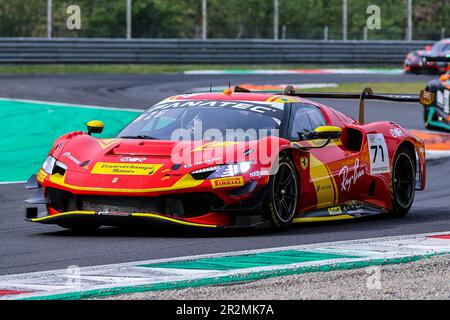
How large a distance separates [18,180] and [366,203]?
5016 mm

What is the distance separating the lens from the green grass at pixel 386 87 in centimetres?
3022

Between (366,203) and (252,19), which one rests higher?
(252,19)

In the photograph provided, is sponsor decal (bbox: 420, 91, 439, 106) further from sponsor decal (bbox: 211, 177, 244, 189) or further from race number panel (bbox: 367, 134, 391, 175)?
sponsor decal (bbox: 211, 177, 244, 189)

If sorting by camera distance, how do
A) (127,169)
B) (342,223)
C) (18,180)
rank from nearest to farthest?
(127,169) < (342,223) < (18,180)

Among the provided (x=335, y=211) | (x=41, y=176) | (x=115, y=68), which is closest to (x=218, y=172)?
(x=41, y=176)

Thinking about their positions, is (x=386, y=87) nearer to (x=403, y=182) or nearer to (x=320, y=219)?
(x=403, y=182)

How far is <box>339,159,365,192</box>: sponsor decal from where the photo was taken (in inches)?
412

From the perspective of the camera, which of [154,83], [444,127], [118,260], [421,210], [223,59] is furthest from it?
[223,59]

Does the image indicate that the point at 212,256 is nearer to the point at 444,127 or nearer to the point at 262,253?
the point at 262,253

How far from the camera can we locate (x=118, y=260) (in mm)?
7797

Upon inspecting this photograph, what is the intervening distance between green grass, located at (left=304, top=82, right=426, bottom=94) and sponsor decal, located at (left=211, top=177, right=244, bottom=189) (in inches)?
819

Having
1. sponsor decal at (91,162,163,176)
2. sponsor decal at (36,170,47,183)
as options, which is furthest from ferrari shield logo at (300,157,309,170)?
sponsor decal at (36,170,47,183)
